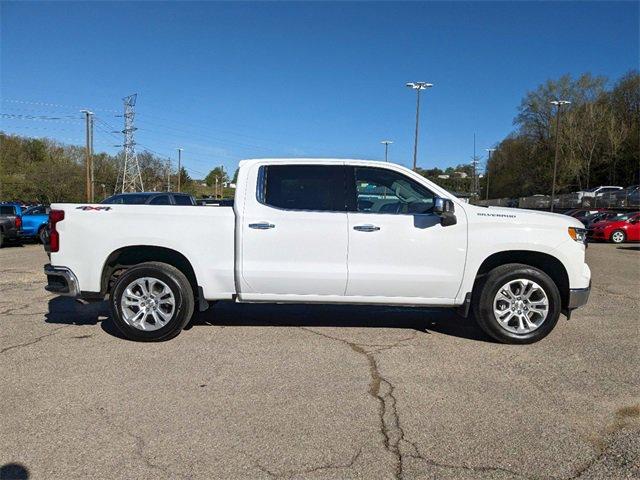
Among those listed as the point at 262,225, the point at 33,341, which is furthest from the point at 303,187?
the point at 33,341

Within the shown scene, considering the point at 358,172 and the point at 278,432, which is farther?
the point at 358,172

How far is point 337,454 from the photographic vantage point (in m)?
3.10

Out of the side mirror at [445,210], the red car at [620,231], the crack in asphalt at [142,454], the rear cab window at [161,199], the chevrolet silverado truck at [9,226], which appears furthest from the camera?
the red car at [620,231]

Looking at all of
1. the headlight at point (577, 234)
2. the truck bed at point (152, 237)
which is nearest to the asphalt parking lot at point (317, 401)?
the truck bed at point (152, 237)

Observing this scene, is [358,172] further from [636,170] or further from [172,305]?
[636,170]

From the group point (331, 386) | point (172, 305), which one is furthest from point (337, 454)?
point (172, 305)

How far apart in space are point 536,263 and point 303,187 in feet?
8.97

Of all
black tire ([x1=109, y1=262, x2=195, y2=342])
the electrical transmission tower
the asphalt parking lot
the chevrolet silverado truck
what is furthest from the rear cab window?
the electrical transmission tower

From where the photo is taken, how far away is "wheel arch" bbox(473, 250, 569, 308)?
5.42 meters

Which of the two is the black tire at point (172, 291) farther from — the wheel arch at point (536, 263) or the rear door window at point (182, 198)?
the rear door window at point (182, 198)

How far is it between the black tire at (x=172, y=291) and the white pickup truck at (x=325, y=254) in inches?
0.4

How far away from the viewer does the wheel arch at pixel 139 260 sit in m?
5.45

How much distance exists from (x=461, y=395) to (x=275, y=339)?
2199mm

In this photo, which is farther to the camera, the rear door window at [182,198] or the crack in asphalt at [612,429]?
the rear door window at [182,198]
